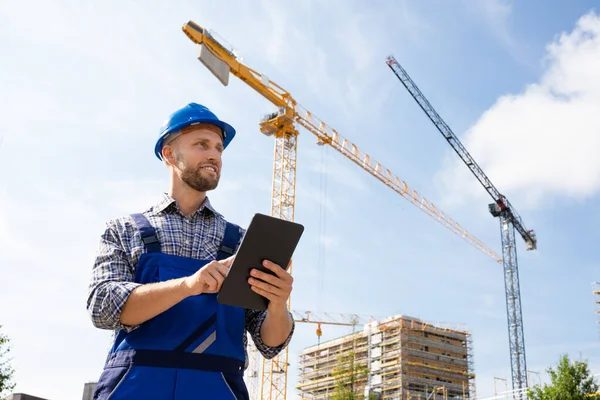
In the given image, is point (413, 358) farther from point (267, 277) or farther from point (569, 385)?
point (267, 277)

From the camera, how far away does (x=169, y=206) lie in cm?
266

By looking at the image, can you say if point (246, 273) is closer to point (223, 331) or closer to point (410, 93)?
point (223, 331)

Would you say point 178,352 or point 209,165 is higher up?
point 209,165

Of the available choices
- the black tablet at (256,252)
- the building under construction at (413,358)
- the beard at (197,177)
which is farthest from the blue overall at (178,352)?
the building under construction at (413,358)

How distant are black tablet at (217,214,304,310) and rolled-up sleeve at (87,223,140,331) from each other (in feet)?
1.24

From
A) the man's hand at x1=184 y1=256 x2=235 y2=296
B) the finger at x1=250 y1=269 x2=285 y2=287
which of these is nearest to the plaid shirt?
the man's hand at x1=184 y1=256 x2=235 y2=296

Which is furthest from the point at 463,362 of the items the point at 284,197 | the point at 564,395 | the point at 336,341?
the point at 564,395

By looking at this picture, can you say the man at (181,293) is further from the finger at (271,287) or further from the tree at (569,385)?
the tree at (569,385)

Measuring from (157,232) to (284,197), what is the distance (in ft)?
141

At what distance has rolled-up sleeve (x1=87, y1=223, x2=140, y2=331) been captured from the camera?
2.22 metres

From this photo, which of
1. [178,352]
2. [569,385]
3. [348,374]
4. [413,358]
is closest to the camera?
[178,352]

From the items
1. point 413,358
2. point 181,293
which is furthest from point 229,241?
point 413,358

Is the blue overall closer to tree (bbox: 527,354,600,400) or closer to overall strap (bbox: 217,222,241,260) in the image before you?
overall strap (bbox: 217,222,241,260)

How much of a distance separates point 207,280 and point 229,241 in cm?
54
